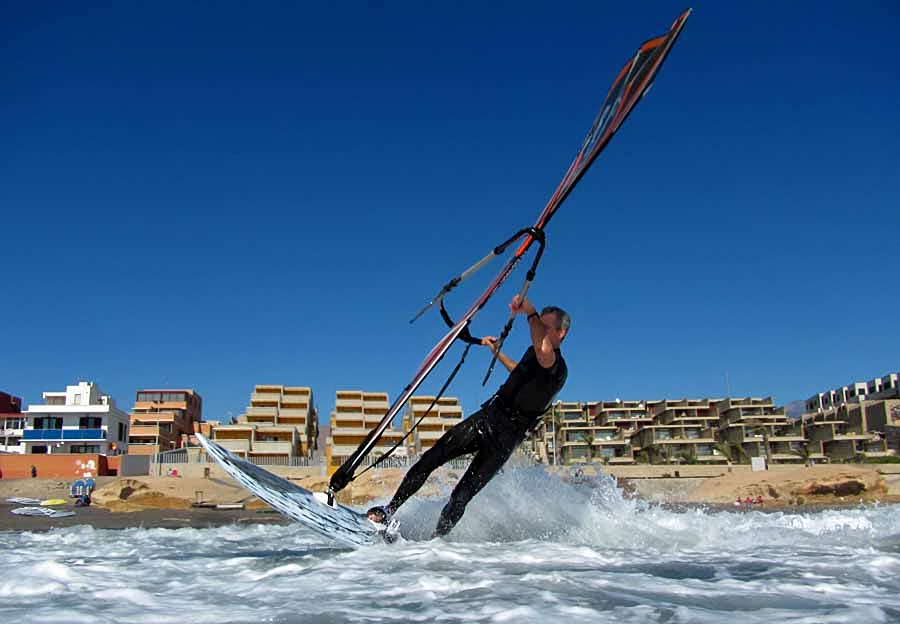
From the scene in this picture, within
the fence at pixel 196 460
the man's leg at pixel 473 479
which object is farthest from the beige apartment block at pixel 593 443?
the man's leg at pixel 473 479

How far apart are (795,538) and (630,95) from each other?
12.7ft

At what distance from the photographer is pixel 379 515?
5734 millimetres

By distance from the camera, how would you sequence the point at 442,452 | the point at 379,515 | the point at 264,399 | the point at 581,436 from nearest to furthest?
the point at 379,515 < the point at 442,452 < the point at 264,399 < the point at 581,436

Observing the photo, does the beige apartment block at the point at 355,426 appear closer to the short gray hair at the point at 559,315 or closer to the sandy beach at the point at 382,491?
the sandy beach at the point at 382,491

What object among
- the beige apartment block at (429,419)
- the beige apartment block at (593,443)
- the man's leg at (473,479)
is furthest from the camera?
the beige apartment block at (593,443)

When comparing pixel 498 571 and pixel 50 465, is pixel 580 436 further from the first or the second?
pixel 498 571

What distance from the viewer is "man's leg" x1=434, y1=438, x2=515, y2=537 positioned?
5785 millimetres

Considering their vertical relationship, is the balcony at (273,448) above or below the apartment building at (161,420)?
below

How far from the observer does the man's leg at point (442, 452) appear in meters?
5.86

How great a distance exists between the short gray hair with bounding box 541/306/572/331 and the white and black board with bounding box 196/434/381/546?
2181 mm

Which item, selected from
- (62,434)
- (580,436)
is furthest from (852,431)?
(62,434)

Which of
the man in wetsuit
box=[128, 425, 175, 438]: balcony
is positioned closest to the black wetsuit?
the man in wetsuit

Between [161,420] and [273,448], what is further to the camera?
[161,420]

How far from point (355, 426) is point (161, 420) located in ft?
83.9
